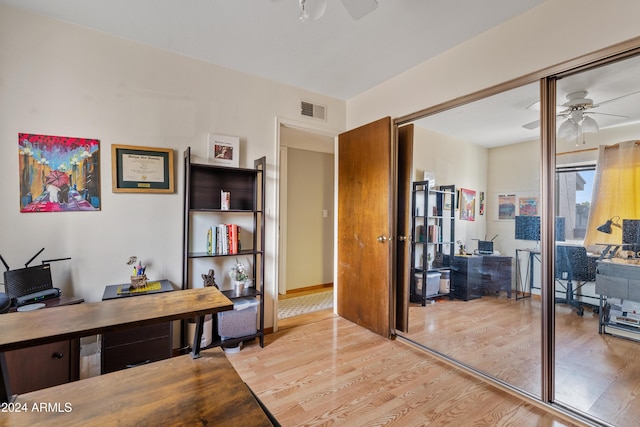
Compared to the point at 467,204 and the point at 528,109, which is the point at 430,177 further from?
the point at 528,109

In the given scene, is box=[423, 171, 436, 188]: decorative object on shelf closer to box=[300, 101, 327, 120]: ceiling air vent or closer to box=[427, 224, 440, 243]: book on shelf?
box=[427, 224, 440, 243]: book on shelf

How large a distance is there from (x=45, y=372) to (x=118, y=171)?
1371 millimetres

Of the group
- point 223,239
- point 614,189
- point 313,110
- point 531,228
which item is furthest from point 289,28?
point 614,189

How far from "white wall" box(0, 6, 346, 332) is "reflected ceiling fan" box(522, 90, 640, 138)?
2419 mm

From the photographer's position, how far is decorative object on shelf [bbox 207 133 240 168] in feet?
8.55

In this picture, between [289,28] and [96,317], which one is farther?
[289,28]

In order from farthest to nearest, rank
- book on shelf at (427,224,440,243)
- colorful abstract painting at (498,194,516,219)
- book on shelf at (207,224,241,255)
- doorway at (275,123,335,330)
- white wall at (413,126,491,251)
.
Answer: doorway at (275,123,335,330)
book on shelf at (427,224,440,243)
book on shelf at (207,224,241,255)
white wall at (413,126,491,251)
colorful abstract painting at (498,194,516,219)

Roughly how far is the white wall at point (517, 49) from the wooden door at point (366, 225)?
1.29ft

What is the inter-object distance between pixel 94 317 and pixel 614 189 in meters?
2.52

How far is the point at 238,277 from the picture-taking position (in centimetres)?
265

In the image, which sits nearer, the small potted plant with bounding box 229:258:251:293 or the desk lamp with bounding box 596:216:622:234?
the desk lamp with bounding box 596:216:622:234

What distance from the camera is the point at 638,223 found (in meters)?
1.58

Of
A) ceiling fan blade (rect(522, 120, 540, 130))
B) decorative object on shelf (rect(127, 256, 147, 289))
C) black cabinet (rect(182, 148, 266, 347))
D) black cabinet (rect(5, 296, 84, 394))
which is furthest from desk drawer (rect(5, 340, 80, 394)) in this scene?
Result: ceiling fan blade (rect(522, 120, 540, 130))

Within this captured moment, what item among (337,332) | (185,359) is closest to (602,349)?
(337,332)
